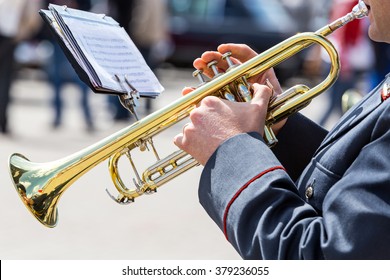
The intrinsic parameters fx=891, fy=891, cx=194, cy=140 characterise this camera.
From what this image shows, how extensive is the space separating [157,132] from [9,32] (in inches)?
226

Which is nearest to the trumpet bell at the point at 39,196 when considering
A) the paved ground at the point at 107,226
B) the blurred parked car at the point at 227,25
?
the paved ground at the point at 107,226

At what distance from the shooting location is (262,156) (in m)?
1.71

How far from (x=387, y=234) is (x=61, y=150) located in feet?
18.6

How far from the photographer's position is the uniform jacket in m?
1.53

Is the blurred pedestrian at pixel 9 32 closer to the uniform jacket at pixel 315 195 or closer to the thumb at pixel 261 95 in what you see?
the thumb at pixel 261 95

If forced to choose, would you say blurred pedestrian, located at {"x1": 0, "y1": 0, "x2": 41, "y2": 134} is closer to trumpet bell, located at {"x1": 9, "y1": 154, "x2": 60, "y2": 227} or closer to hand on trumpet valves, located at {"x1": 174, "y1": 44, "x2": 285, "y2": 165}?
trumpet bell, located at {"x1": 9, "y1": 154, "x2": 60, "y2": 227}

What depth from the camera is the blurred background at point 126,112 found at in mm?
4609


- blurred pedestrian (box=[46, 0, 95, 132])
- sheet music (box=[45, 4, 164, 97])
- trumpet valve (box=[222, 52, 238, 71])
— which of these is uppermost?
blurred pedestrian (box=[46, 0, 95, 132])

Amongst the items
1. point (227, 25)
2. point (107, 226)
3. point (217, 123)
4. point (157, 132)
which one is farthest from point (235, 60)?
point (227, 25)

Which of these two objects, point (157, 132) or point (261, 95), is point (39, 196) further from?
point (261, 95)

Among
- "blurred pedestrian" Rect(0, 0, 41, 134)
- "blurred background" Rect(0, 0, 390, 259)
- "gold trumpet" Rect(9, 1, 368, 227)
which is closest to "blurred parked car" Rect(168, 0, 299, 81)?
"blurred background" Rect(0, 0, 390, 259)

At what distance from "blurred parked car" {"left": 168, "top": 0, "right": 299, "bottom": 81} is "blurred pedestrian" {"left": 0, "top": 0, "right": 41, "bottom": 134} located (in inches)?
184

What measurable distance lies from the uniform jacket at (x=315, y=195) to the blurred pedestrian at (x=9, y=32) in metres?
5.93

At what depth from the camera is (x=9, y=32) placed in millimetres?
7520
